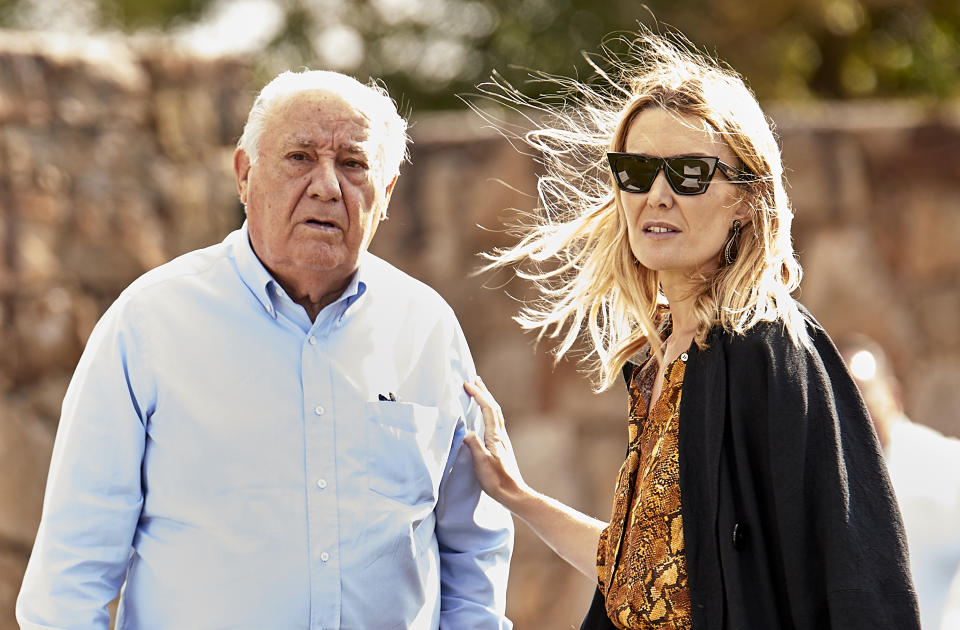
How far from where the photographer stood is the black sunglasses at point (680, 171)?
2.13 m

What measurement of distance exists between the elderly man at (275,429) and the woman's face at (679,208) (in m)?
0.57

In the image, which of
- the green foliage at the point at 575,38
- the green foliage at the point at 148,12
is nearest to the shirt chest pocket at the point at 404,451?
the green foliage at the point at 575,38

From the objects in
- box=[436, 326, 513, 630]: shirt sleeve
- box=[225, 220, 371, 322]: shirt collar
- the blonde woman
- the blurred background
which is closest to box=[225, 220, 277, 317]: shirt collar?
box=[225, 220, 371, 322]: shirt collar

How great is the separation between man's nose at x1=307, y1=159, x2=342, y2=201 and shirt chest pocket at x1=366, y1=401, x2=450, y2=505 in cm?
40

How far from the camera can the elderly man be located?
226 cm

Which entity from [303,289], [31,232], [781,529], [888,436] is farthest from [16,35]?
[781,529]

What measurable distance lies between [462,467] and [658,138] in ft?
2.77

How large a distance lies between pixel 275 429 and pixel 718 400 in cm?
82

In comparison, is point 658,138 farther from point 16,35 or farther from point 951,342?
point 951,342

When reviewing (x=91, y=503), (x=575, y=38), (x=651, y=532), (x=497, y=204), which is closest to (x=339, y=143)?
(x=91, y=503)

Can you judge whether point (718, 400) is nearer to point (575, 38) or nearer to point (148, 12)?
point (575, 38)

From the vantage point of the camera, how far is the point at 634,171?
2.21 m

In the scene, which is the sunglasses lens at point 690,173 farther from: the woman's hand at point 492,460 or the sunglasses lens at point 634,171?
the woman's hand at point 492,460

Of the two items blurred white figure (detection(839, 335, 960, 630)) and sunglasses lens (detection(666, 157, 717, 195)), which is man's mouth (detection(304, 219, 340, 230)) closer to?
sunglasses lens (detection(666, 157, 717, 195))
